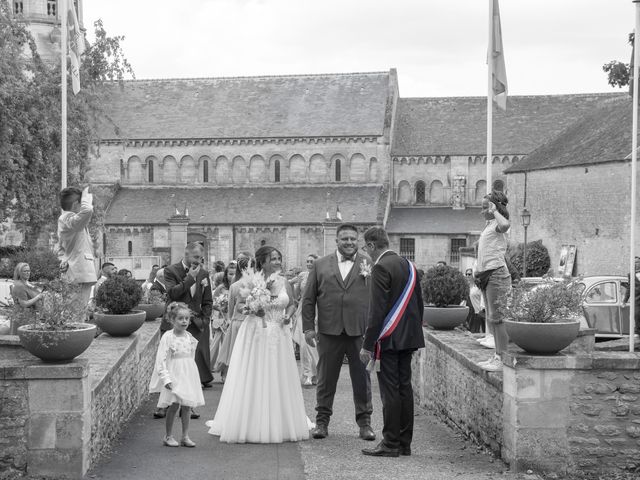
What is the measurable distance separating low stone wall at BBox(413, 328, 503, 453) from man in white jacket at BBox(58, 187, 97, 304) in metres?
4.15

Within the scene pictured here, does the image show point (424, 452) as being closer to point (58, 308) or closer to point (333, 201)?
point (58, 308)

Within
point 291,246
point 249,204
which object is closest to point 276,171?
point 249,204

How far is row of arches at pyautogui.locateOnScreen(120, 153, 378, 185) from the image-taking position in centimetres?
5797

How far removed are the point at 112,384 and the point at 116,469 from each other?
1352 mm

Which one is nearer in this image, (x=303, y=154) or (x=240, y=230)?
(x=240, y=230)

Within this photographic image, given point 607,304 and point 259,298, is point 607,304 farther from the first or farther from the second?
point 259,298

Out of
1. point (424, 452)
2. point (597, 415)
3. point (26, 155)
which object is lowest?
point (424, 452)

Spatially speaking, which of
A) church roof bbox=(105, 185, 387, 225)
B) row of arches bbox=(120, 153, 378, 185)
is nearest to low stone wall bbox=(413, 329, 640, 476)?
church roof bbox=(105, 185, 387, 225)

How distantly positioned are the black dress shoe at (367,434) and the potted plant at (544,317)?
2.17 m

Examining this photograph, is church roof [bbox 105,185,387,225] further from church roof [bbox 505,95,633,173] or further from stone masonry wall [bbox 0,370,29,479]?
stone masonry wall [bbox 0,370,29,479]

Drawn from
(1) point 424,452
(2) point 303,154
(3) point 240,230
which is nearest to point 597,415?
(1) point 424,452

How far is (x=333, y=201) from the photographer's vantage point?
55469 mm

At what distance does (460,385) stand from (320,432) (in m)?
1.73

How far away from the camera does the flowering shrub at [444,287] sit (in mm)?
12727
